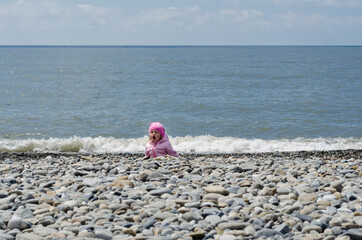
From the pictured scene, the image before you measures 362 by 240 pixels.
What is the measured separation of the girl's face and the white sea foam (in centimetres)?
660

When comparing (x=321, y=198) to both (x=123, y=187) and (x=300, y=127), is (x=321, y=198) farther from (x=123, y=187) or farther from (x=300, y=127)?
(x=300, y=127)

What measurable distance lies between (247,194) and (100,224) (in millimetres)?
2028

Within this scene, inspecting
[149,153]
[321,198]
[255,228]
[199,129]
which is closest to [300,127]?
[199,129]

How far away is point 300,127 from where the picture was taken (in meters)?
21.4

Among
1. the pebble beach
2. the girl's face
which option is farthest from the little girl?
the pebble beach

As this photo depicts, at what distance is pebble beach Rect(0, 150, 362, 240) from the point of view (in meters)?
4.57

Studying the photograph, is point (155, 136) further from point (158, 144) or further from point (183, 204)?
point (183, 204)

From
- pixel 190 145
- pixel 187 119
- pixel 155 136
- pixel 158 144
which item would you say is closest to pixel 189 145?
pixel 190 145

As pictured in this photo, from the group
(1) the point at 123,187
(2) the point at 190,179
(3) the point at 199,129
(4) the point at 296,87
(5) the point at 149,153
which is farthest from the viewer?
(4) the point at 296,87

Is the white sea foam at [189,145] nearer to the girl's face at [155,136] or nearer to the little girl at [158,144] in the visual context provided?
the little girl at [158,144]

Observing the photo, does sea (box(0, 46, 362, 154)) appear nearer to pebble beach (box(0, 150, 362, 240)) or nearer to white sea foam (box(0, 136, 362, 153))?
white sea foam (box(0, 136, 362, 153))

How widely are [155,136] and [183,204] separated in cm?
483

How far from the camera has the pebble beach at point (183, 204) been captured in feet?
15.0

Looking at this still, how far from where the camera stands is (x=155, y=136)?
10.1 meters
